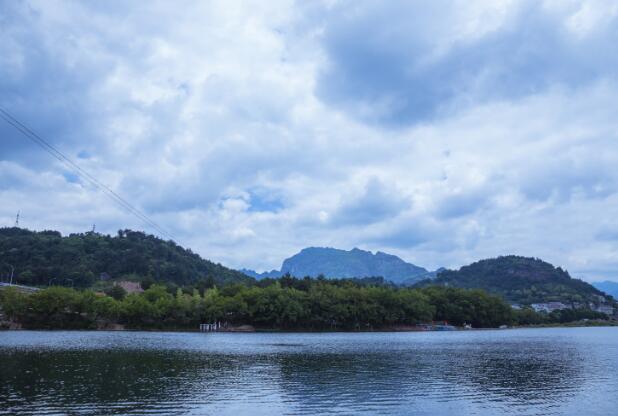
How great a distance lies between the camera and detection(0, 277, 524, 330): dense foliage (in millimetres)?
118125

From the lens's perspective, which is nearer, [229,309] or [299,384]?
[299,384]

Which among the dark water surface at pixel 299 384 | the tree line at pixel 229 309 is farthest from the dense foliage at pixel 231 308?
the dark water surface at pixel 299 384

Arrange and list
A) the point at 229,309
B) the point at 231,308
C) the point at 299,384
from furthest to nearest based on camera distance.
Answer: the point at 229,309 → the point at 231,308 → the point at 299,384

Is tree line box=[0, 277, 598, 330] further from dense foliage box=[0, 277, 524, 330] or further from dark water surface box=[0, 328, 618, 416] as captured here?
dark water surface box=[0, 328, 618, 416]

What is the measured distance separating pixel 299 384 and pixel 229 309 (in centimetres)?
9320

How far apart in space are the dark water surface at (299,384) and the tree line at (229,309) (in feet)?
216

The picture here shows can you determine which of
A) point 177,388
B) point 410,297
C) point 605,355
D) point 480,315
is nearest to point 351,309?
point 410,297

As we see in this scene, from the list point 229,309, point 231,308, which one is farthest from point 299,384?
point 229,309

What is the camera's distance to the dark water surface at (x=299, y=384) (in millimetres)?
29219

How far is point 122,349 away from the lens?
210 ft

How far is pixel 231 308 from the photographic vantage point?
418 feet

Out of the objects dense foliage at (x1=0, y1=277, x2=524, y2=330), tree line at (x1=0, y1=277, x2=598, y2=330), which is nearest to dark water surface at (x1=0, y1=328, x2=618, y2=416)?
dense foliage at (x1=0, y1=277, x2=524, y2=330)

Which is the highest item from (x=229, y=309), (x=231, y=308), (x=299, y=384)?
(x=231, y=308)

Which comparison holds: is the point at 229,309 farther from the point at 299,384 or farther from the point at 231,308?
the point at 299,384
